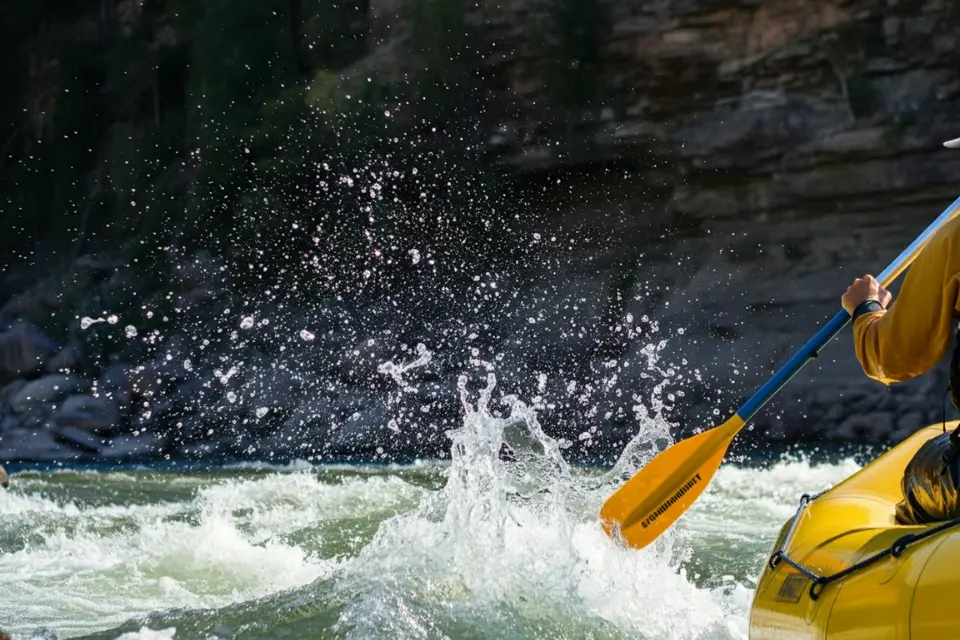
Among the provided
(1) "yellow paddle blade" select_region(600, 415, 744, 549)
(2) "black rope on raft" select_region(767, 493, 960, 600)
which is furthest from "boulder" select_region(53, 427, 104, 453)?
(2) "black rope on raft" select_region(767, 493, 960, 600)

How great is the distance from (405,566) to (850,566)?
5.06 feet

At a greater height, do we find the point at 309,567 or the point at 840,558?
the point at 840,558

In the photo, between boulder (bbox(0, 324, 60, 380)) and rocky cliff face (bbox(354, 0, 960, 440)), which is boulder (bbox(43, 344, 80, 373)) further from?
rocky cliff face (bbox(354, 0, 960, 440))

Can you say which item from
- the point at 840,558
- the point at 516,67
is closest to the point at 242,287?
the point at 516,67

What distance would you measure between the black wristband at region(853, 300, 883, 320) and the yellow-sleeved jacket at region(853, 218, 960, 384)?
0.07 m

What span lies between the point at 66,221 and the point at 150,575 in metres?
7.35

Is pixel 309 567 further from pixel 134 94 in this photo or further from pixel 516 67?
pixel 134 94

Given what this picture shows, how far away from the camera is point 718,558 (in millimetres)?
4250

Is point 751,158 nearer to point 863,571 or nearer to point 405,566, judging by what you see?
point 405,566

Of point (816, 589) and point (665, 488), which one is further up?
→ point (816, 589)

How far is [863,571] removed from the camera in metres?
2.09

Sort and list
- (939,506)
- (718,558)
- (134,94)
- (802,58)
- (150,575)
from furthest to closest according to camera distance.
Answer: (134,94) < (802,58) < (718,558) < (150,575) < (939,506)

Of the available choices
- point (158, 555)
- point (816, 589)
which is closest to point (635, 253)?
point (158, 555)

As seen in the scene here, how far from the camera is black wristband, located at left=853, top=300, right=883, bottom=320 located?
2.42 m
